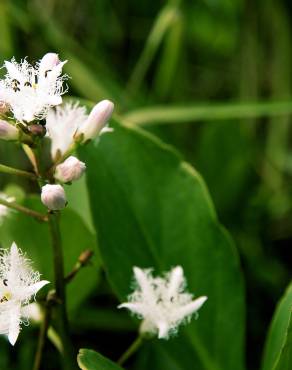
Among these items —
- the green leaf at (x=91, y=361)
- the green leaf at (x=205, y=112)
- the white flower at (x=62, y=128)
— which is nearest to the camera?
the green leaf at (x=91, y=361)

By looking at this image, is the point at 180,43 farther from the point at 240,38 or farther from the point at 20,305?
the point at 20,305

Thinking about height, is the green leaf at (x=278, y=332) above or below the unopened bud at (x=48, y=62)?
below

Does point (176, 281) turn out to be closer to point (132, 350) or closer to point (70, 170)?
point (132, 350)

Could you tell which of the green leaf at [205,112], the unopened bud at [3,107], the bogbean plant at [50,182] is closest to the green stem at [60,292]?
the bogbean plant at [50,182]

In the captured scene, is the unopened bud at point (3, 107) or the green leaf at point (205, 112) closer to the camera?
the unopened bud at point (3, 107)

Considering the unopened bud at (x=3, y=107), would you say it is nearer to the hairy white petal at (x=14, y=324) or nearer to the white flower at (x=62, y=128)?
the white flower at (x=62, y=128)

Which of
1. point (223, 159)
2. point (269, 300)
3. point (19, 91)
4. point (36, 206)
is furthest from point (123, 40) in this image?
point (19, 91)

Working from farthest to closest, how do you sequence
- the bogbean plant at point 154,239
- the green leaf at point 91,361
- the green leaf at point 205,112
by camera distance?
the green leaf at point 205,112 → the bogbean plant at point 154,239 → the green leaf at point 91,361
